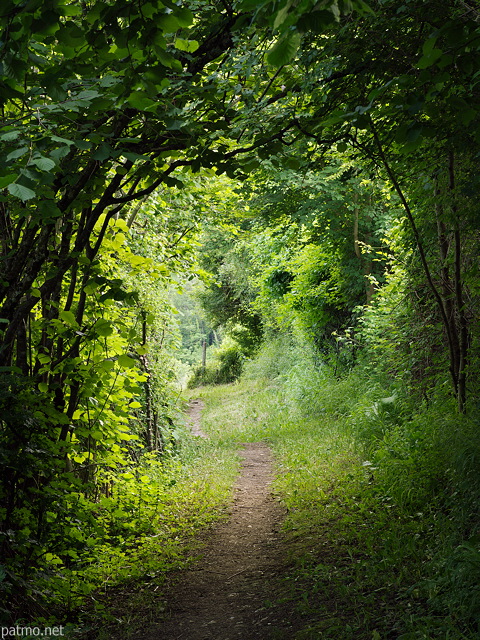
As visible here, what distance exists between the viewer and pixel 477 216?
4375 mm

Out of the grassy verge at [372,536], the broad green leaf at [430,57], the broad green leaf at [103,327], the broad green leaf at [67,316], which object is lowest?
the grassy verge at [372,536]

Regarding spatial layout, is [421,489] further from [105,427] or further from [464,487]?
[105,427]

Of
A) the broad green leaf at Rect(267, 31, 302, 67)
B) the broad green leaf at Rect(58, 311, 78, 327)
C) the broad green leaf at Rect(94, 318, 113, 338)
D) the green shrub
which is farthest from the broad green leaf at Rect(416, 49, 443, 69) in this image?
the green shrub

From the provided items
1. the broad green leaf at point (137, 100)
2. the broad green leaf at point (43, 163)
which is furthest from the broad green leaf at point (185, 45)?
the broad green leaf at point (43, 163)

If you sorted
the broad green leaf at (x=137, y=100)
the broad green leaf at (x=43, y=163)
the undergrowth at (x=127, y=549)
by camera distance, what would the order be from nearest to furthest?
1. the broad green leaf at (x=43, y=163)
2. the broad green leaf at (x=137, y=100)
3. the undergrowth at (x=127, y=549)

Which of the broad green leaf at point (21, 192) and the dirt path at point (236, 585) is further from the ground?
the broad green leaf at point (21, 192)

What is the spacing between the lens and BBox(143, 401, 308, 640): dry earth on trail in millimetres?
3697

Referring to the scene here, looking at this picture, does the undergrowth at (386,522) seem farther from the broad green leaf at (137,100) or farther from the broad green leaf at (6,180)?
the broad green leaf at (137,100)

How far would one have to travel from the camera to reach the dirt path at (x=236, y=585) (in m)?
3.70

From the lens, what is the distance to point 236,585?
4.57 meters

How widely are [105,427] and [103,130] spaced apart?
106 inches
